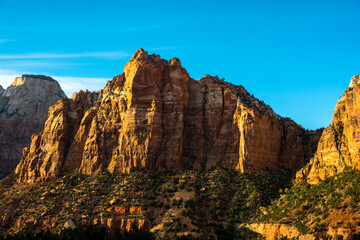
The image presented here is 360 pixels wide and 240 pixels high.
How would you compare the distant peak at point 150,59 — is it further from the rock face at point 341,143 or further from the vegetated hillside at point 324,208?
the vegetated hillside at point 324,208

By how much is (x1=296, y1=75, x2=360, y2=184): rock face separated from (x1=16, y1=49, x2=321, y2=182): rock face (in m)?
20.1

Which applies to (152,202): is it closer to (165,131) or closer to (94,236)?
(94,236)

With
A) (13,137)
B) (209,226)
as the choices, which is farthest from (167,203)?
(13,137)

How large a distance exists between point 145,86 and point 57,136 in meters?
30.6

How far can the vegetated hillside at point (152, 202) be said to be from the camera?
98938 mm

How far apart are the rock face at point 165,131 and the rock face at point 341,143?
792 inches

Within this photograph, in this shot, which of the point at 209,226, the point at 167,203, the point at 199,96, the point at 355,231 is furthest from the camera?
the point at 199,96

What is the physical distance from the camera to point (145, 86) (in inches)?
4938

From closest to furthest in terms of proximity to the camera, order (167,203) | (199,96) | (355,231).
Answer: (355,231) → (167,203) → (199,96)

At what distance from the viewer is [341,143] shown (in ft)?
312

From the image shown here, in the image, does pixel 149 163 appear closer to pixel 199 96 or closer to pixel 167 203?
pixel 167 203

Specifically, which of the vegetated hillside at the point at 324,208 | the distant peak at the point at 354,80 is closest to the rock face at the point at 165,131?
the vegetated hillside at the point at 324,208

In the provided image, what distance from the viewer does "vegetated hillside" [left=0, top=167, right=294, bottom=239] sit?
98.9 metres

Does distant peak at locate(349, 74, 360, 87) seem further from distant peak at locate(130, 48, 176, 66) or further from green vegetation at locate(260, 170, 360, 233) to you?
distant peak at locate(130, 48, 176, 66)
